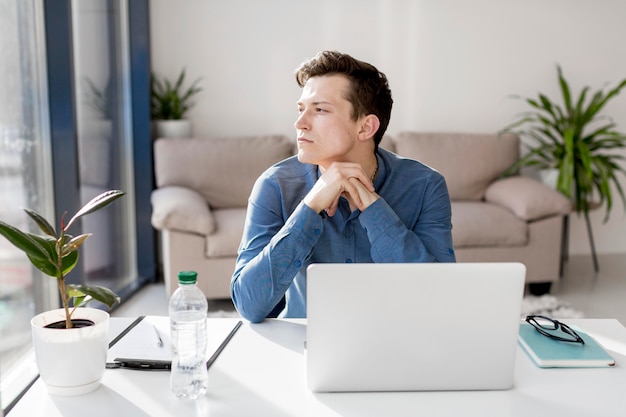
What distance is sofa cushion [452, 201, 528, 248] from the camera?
3598 millimetres

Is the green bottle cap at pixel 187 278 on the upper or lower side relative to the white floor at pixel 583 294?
upper

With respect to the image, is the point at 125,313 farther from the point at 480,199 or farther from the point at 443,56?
the point at 443,56

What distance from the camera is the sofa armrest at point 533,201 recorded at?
368 cm

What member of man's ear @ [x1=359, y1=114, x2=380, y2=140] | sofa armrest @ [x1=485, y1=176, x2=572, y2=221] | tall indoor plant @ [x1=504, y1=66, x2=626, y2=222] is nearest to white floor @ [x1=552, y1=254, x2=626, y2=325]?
tall indoor plant @ [x1=504, y1=66, x2=626, y2=222]

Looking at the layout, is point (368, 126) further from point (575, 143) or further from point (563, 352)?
point (575, 143)

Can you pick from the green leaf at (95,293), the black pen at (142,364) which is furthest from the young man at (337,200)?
the green leaf at (95,293)

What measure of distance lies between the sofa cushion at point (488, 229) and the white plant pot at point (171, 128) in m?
1.71

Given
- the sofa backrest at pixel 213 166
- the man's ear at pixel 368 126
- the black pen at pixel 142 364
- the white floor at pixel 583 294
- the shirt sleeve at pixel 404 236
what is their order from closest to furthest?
1. the black pen at pixel 142 364
2. the shirt sleeve at pixel 404 236
3. the man's ear at pixel 368 126
4. the white floor at pixel 583 294
5. the sofa backrest at pixel 213 166

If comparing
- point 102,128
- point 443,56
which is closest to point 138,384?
point 102,128

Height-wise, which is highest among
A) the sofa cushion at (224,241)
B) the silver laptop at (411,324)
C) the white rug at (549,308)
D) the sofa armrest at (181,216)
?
the silver laptop at (411,324)

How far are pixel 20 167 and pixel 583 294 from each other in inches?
117

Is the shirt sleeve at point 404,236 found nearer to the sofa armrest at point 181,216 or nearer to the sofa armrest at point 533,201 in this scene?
the sofa armrest at point 181,216

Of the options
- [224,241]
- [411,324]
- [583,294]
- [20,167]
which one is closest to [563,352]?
[411,324]

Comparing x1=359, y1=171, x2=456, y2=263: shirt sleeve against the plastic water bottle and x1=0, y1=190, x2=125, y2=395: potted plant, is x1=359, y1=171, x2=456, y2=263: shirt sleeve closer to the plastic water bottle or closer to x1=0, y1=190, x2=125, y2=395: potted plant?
the plastic water bottle
